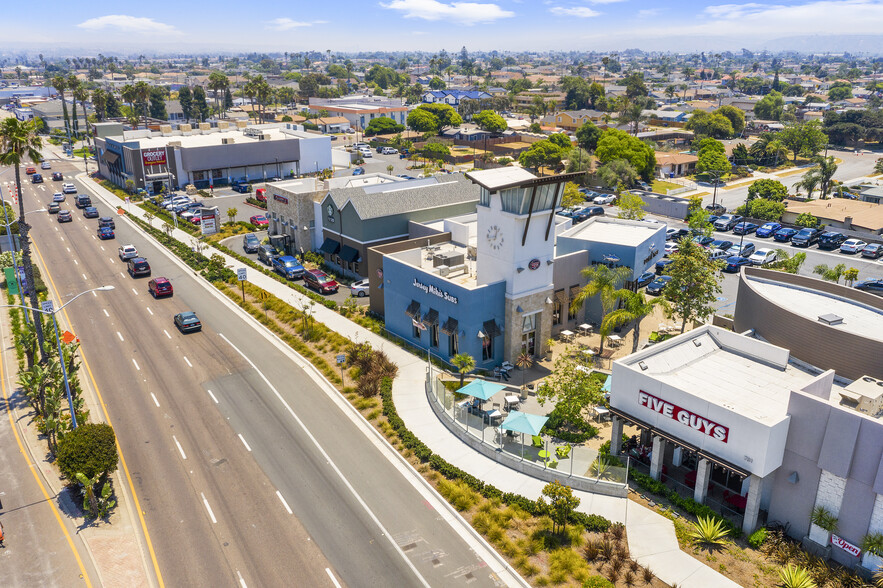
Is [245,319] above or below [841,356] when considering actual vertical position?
below

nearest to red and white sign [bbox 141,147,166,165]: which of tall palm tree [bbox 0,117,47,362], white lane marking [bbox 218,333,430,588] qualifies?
tall palm tree [bbox 0,117,47,362]

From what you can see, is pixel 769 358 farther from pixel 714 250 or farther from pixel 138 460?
pixel 714 250

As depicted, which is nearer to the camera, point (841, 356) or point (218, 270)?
point (841, 356)

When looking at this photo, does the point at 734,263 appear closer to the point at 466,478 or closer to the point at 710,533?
the point at 710,533

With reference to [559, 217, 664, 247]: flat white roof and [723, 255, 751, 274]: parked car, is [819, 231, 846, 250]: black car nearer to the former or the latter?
[723, 255, 751, 274]: parked car

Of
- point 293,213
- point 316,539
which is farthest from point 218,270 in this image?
point 316,539

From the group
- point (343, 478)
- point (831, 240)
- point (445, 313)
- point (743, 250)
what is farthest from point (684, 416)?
point (831, 240)

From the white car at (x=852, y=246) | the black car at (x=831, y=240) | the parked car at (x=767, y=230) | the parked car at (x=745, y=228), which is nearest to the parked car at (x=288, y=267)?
the parked car at (x=745, y=228)
